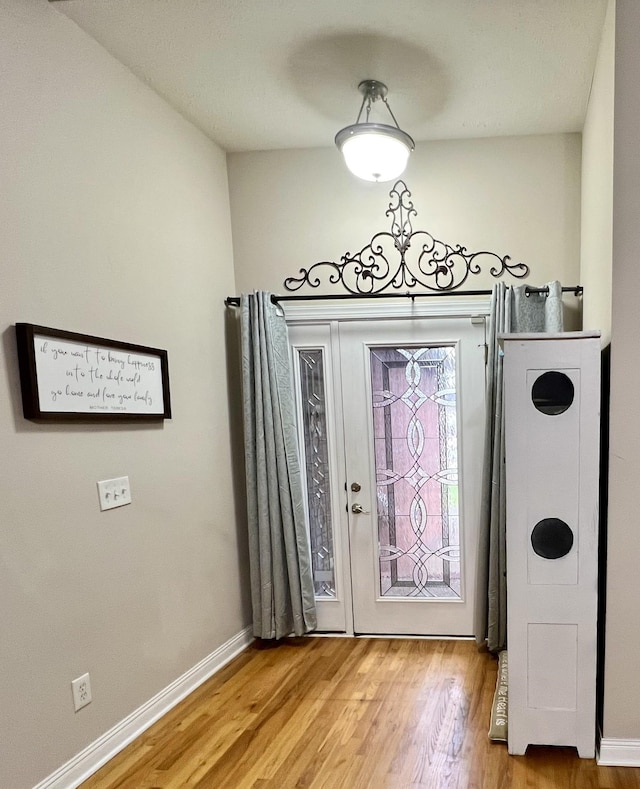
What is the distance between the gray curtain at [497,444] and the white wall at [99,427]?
1406 millimetres

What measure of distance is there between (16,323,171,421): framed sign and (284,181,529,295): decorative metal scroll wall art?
109 cm

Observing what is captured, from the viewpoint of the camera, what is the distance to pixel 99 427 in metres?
2.13

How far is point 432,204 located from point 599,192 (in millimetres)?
960

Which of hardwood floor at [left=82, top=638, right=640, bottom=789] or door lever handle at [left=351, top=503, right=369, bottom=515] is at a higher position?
door lever handle at [left=351, top=503, right=369, bottom=515]

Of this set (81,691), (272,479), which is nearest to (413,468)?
(272,479)

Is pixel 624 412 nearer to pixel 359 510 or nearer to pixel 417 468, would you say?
pixel 417 468

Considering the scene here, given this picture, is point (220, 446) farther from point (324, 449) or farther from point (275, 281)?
point (275, 281)

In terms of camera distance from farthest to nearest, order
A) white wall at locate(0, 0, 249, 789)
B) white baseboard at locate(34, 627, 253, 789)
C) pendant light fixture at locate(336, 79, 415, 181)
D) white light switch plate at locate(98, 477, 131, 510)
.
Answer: pendant light fixture at locate(336, 79, 415, 181)
white light switch plate at locate(98, 477, 131, 510)
white baseboard at locate(34, 627, 253, 789)
white wall at locate(0, 0, 249, 789)

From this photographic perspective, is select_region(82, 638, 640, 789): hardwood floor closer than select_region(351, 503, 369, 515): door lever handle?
Yes

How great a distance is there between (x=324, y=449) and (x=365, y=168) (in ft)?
5.08

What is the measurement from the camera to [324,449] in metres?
3.23

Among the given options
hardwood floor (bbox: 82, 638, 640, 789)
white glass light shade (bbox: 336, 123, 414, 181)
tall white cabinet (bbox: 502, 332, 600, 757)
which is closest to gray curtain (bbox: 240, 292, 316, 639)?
hardwood floor (bbox: 82, 638, 640, 789)

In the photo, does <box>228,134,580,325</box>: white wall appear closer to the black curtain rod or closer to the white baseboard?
the black curtain rod

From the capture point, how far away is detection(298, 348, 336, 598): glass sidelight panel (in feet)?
10.5
